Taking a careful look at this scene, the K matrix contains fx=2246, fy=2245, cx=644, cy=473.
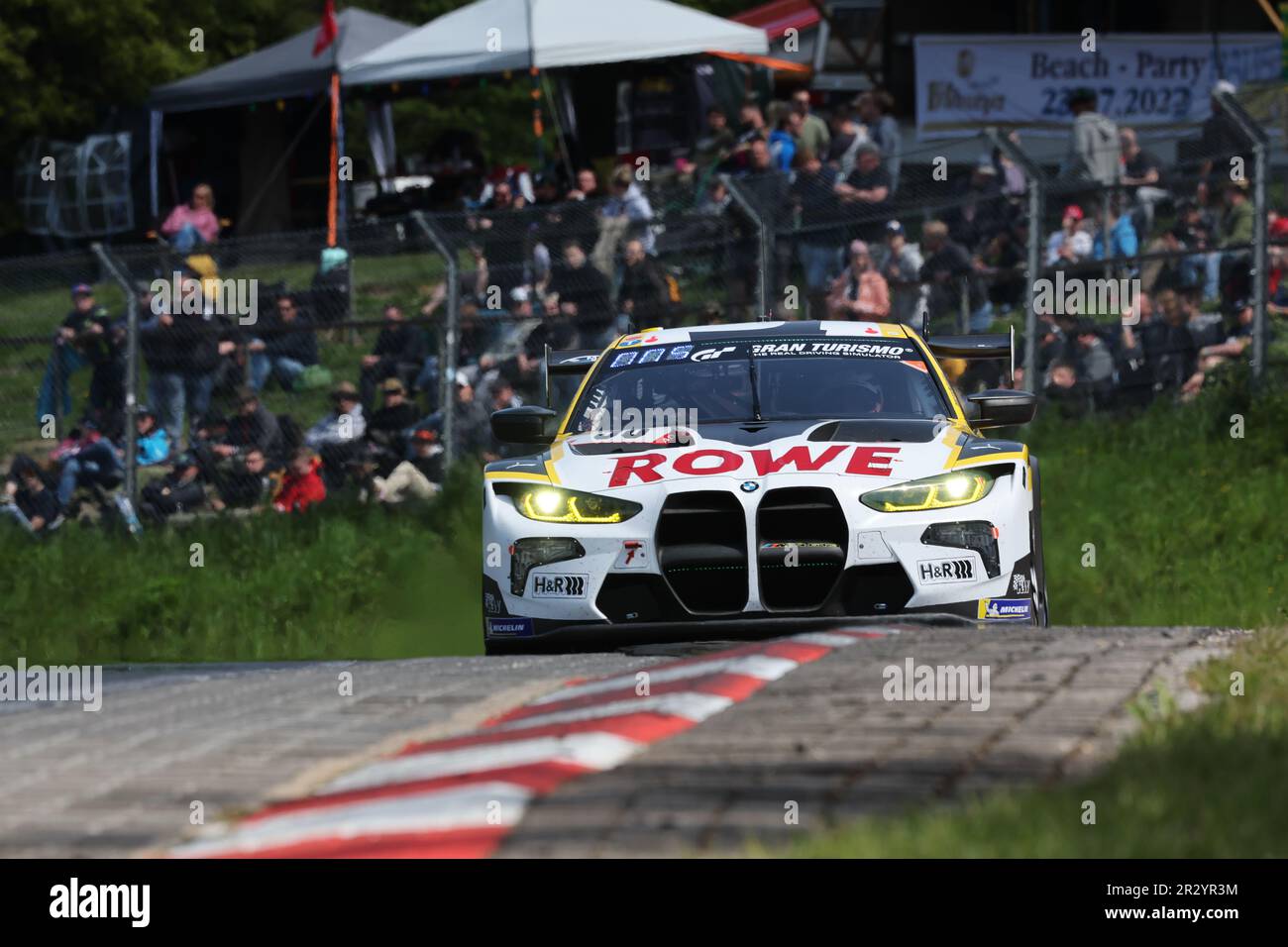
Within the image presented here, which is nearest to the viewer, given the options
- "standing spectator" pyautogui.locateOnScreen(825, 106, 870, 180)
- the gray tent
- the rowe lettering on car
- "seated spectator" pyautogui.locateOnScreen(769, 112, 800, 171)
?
the rowe lettering on car

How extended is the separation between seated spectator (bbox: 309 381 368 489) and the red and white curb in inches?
325

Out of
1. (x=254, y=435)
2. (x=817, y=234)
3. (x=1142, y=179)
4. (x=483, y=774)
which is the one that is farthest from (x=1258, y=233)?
(x=483, y=774)

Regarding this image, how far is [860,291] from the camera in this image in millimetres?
15867

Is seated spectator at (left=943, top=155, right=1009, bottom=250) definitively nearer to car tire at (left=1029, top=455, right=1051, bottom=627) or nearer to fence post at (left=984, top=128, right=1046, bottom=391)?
fence post at (left=984, top=128, right=1046, bottom=391)

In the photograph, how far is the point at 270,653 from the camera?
44.3 feet

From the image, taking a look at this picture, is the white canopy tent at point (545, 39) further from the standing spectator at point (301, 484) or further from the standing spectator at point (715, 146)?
Answer: the standing spectator at point (301, 484)

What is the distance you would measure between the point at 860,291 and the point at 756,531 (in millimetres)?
7160

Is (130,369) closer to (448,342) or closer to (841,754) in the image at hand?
(448,342)

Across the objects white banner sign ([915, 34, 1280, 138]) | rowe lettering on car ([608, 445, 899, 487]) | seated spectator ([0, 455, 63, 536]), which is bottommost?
seated spectator ([0, 455, 63, 536])

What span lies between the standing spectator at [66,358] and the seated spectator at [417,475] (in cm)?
256

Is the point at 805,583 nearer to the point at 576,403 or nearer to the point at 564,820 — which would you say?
the point at 576,403

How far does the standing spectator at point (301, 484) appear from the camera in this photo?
15680mm

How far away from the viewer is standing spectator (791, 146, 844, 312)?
53.1 ft

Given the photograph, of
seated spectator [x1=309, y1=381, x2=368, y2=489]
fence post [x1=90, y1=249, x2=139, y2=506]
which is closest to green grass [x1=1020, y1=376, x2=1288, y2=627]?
seated spectator [x1=309, y1=381, x2=368, y2=489]
